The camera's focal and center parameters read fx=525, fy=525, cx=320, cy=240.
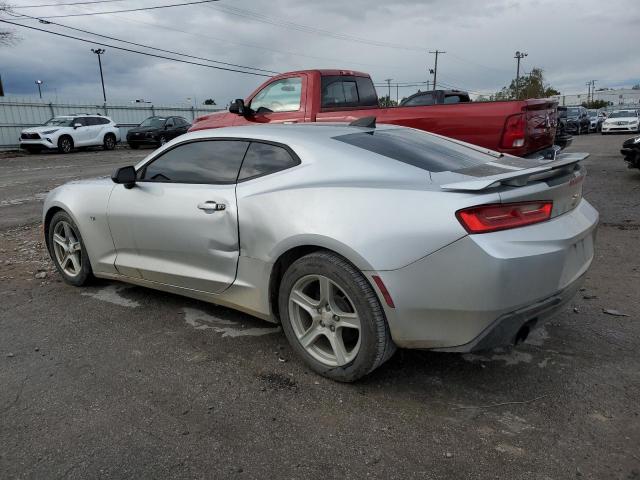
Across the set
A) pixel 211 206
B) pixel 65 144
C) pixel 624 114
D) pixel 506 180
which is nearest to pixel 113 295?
pixel 211 206

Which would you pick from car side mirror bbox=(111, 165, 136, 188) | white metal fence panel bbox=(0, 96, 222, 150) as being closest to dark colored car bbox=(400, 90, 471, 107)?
car side mirror bbox=(111, 165, 136, 188)

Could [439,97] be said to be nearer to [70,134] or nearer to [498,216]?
[498,216]

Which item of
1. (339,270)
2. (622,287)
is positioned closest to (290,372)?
(339,270)

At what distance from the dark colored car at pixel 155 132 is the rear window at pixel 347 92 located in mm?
17576

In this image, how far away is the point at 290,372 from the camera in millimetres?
3234

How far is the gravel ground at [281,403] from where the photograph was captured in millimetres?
2391

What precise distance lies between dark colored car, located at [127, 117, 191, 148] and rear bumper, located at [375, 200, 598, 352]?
23405 mm

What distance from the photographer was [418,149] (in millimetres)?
3377

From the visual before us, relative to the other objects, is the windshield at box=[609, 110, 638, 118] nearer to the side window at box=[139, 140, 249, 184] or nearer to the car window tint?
the car window tint

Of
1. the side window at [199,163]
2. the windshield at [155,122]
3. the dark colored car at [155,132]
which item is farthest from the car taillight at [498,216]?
the windshield at [155,122]

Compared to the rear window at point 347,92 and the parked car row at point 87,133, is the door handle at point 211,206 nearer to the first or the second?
the rear window at point 347,92

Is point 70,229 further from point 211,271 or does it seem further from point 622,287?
point 622,287

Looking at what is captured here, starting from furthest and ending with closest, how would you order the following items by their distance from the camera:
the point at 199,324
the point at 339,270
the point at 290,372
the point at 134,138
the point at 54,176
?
the point at 134,138 < the point at 54,176 < the point at 199,324 < the point at 290,372 < the point at 339,270

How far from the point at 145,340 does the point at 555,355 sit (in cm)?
276
